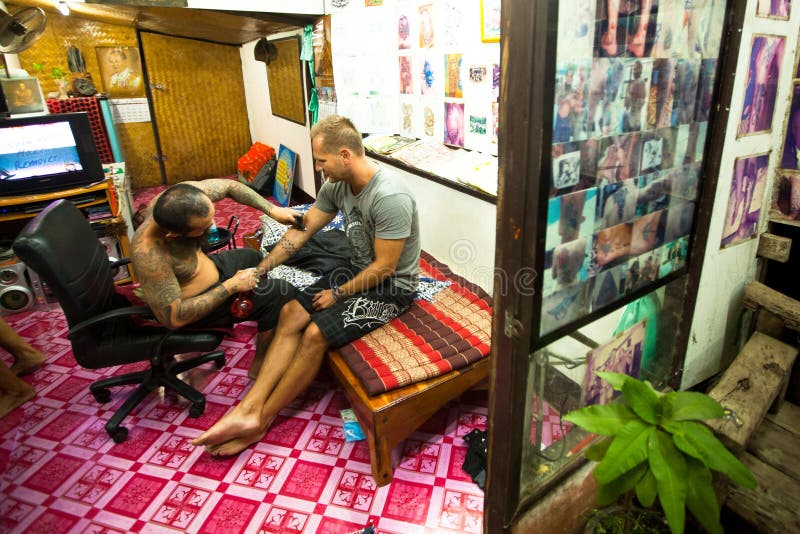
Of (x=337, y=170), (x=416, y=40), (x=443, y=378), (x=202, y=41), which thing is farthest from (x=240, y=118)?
(x=443, y=378)

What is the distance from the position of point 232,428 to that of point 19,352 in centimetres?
171

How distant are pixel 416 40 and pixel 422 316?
6.59 ft

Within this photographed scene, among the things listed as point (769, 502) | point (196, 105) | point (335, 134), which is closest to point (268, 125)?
point (196, 105)

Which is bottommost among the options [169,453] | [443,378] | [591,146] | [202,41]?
[169,453]

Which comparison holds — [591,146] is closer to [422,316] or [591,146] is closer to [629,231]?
[629,231]

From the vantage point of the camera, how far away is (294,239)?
2830 millimetres

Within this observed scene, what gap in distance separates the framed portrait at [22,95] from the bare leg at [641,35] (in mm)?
4696

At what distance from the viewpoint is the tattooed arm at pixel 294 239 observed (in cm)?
280

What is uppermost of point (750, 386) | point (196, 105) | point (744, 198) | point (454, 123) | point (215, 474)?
point (196, 105)

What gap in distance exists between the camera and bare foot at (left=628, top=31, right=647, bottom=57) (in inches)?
46.9

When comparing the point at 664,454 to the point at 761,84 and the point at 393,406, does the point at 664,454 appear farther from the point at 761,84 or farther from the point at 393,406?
the point at 761,84

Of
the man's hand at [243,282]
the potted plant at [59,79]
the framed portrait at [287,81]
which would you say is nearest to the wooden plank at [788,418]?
the man's hand at [243,282]

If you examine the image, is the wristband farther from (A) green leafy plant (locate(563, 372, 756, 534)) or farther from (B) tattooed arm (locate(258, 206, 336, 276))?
(A) green leafy plant (locate(563, 372, 756, 534))

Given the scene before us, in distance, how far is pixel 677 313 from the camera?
73.6 inches
